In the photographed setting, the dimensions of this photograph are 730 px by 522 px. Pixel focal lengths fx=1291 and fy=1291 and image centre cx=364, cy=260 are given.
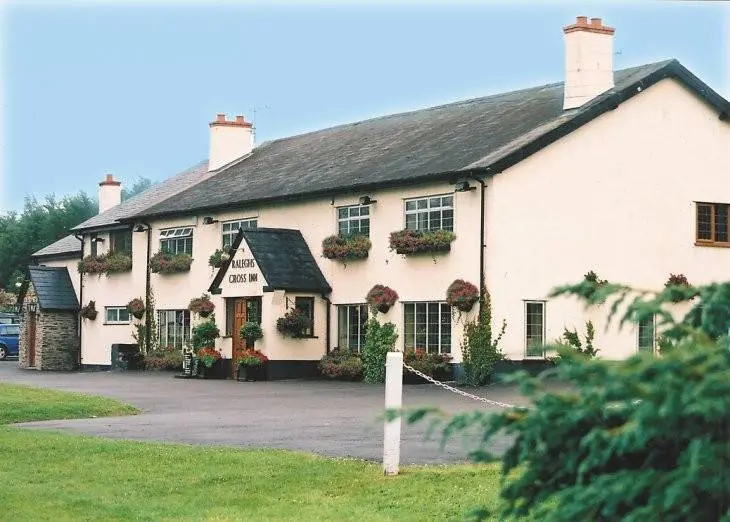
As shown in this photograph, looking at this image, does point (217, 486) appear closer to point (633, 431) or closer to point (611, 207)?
point (633, 431)

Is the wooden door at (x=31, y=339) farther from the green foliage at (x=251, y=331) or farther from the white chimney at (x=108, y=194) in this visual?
the green foliage at (x=251, y=331)

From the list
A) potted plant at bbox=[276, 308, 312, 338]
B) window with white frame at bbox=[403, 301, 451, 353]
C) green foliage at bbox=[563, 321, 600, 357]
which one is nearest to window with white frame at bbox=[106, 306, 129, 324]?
potted plant at bbox=[276, 308, 312, 338]

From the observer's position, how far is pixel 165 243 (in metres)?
41.6

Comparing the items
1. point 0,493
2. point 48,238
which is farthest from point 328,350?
point 48,238

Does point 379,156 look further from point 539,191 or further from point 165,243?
point 165,243

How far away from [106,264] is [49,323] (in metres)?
3.46

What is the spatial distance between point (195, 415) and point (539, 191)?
11.8 meters

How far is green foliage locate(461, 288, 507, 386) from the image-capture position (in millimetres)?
28719

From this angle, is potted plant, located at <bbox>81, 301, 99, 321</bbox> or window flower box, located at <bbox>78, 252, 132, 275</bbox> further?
potted plant, located at <bbox>81, 301, 99, 321</bbox>

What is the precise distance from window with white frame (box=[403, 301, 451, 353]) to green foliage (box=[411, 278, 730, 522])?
25.3 metres

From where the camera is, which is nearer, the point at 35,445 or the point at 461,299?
the point at 35,445

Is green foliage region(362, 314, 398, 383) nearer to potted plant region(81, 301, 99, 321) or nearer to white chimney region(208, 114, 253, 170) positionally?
white chimney region(208, 114, 253, 170)

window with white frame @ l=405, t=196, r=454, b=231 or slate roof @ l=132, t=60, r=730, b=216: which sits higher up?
slate roof @ l=132, t=60, r=730, b=216

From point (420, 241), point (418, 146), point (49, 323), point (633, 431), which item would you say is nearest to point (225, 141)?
point (49, 323)
